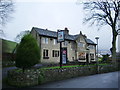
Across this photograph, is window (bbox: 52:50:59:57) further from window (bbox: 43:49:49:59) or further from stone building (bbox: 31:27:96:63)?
window (bbox: 43:49:49:59)

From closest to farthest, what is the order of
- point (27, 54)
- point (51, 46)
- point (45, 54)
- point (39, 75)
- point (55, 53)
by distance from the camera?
point (27, 54) → point (39, 75) → point (45, 54) → point (51, 46) → point (55, 53)

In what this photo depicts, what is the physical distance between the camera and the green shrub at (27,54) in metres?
10.1

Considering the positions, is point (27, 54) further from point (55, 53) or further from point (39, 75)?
point (55, 53)

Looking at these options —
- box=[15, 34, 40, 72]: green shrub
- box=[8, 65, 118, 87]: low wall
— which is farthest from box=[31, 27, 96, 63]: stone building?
box=[15, 34, 40, 72]: green shrub

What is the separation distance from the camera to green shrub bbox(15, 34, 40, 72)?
10.1 m

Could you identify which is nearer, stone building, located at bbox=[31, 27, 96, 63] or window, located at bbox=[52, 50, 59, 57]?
stone building, located at bbox=[31, 27, 96, 63]

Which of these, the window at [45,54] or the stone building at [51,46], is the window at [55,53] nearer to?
the stone building at [51,46]

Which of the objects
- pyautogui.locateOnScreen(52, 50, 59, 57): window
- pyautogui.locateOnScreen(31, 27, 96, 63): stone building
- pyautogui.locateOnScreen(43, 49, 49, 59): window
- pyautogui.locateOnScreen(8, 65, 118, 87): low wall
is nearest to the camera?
pyautogui.locateOnScreen(8, 65, 118, 87): low wall

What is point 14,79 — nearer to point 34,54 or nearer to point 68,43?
point 34,54

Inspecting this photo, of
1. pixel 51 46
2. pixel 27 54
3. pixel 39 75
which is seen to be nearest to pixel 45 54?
pixel 51 46

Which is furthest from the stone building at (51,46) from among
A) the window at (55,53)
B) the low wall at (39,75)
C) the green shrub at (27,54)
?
the green shrub at (27,54)

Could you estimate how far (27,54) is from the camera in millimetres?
10133

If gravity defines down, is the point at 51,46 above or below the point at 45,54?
above

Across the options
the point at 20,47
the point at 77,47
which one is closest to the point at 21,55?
the point at 20,47
